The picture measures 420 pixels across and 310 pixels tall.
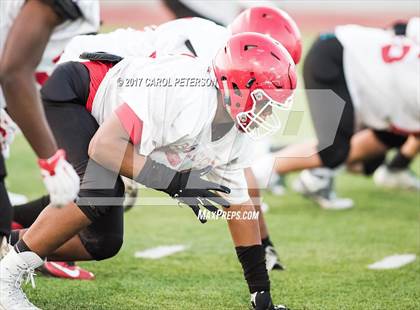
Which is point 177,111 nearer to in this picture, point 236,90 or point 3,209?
point 236,90

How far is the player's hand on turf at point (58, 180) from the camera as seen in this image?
230cm

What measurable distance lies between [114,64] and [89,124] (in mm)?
272

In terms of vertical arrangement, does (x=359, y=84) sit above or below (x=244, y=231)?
below

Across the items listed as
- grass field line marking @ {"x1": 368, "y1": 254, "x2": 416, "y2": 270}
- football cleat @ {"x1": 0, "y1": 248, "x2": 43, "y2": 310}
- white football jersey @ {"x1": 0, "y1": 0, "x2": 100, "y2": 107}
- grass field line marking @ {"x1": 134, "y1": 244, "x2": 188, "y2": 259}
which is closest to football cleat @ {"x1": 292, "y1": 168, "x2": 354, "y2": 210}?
grass field line marking @ {"x1": 368, "y1": 254, "x2": 416, "y2": 270}

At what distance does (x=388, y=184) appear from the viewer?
559cm

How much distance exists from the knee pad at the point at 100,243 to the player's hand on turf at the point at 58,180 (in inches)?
25.7

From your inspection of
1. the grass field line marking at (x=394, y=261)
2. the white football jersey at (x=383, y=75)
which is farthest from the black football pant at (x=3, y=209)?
the white football jersey at (x=383, y=75)

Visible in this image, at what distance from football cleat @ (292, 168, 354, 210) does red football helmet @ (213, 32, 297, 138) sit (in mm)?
2292

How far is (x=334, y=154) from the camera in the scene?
462 centimetres

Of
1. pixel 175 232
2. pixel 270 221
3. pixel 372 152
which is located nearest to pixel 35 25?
pixel 175 232

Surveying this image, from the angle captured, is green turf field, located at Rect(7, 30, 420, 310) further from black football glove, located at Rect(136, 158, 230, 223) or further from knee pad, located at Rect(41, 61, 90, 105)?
knee pad, located at Rect(41, 61, 90, 105)

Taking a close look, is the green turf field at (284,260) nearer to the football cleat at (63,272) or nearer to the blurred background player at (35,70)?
the football cleat at (63,272)

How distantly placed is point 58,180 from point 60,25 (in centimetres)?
44

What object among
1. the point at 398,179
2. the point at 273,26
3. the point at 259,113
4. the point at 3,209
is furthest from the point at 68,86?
the point at 398,179
